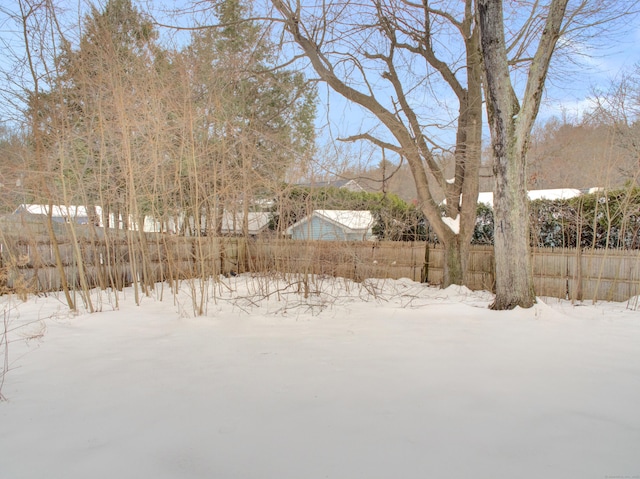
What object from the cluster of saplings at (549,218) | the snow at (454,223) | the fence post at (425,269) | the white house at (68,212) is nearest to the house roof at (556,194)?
the cluster of saplings at (549,218)

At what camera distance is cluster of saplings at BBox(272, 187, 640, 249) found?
6.22 meters

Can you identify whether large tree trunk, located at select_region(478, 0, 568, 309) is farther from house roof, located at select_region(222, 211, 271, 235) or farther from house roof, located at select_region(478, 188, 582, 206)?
house roof, located at select_region(222, 211, 271, 235)

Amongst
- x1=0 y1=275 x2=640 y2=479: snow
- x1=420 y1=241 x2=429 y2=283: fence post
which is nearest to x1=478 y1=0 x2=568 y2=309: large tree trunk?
x1=0 y1=275 x2=640 y2=479: snow

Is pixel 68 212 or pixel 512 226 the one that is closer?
pixel 68 212

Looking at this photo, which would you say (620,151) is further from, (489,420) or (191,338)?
(191,338)

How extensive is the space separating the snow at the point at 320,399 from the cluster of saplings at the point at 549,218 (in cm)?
271

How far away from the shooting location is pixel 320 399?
2.15m

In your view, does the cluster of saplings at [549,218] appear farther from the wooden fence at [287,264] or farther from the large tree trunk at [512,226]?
the large tree trunk at [512,226]

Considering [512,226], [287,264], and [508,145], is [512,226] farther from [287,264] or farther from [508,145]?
[287,264]

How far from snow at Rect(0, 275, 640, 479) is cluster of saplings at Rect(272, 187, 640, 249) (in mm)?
2706

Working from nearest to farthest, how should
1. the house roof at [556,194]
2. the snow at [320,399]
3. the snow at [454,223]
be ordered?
1. the snow at [320,399]
2. the snow at [454,223]
3. the house roof at [556,194]

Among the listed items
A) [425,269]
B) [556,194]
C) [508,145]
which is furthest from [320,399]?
[556,194]

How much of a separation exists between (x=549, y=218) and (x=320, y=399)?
7.01 metres

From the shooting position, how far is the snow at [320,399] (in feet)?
5.12
